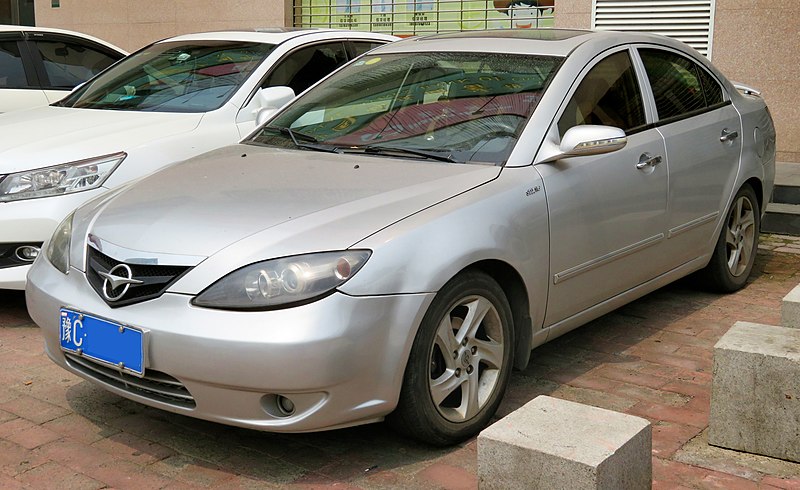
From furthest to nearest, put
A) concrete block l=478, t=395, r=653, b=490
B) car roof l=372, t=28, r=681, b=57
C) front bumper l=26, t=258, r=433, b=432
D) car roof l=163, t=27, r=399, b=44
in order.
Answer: car roof l=163, t=27, r=399, b=44, car roof l=372, t=28, r=681, b=57, front bumper l=26, t=258, r=433, b=432, concrete block l=478, t=395, r=653, b=490

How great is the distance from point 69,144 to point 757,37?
22.5 ft

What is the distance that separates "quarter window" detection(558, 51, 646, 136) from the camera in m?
4.70

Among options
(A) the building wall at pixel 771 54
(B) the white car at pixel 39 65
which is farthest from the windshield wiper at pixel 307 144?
(A) the building wall at pixel 771 54

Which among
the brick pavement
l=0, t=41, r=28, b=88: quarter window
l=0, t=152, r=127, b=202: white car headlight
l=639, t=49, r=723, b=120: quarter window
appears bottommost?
the brick pavement

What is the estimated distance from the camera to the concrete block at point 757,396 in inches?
146

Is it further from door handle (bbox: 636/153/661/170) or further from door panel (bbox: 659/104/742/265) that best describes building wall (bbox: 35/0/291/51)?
door handle (bbox: 636/153/661/170)

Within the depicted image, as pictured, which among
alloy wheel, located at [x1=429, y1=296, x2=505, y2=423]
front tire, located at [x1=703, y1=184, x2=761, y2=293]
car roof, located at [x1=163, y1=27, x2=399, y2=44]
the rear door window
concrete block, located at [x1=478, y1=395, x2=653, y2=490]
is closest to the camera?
concrete block, located at [x1=478, y1=395, x2=653, y2=490]

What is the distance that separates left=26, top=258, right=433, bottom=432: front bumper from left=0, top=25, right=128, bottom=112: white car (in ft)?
16.4

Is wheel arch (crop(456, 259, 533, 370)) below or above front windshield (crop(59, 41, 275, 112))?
below

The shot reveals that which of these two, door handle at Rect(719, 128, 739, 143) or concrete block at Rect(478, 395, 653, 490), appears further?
door handle at Rect(719, 128, 739, 143)

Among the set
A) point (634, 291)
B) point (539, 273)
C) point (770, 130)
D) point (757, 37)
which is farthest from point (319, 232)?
point (757, 37)

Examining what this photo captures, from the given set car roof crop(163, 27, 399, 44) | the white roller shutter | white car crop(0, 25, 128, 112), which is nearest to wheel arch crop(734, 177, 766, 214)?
car roof crop(163, 27, 399, 44)

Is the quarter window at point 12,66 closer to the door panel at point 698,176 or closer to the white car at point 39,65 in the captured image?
the white car at point 39,65

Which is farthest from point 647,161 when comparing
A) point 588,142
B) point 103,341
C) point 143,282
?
point 103,341
